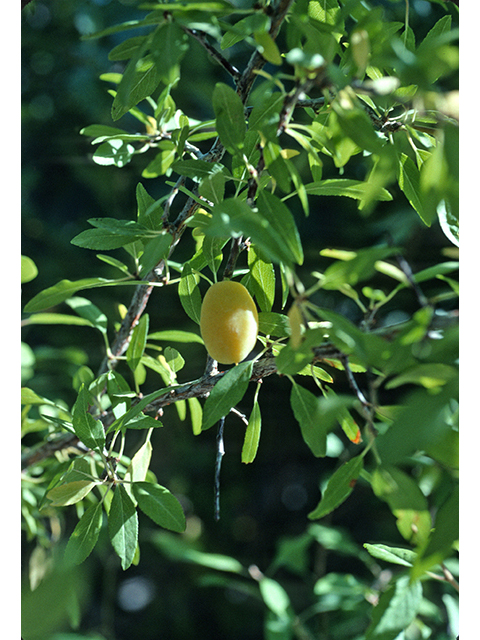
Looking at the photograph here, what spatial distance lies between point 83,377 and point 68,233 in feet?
1.88

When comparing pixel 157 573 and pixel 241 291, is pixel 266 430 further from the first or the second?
pixel 241 291

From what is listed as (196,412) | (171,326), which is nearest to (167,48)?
(196,412)

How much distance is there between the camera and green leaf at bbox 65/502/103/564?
26 centimetres

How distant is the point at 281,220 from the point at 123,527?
0.55ft

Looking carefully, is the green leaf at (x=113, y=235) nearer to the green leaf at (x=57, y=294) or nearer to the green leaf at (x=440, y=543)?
the green leaf at (x=57, y=294)

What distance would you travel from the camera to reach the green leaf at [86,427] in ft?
0.92

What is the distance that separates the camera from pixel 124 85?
0.68 ft

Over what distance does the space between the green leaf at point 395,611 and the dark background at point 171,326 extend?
Answer: 0.61m

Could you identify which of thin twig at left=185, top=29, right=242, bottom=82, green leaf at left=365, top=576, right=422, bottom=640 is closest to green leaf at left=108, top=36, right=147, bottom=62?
thin twig at left=185, top=29, right=242, bottom=82

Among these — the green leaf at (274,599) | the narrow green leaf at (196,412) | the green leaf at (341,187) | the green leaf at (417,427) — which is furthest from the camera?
the green leaf at (274,599)

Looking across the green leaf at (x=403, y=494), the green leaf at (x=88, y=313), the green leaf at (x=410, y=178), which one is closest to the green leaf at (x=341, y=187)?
the green leaf at (x=410, y=178)

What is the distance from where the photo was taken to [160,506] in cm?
26

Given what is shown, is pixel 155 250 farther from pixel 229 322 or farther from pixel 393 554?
pixel 393 554
